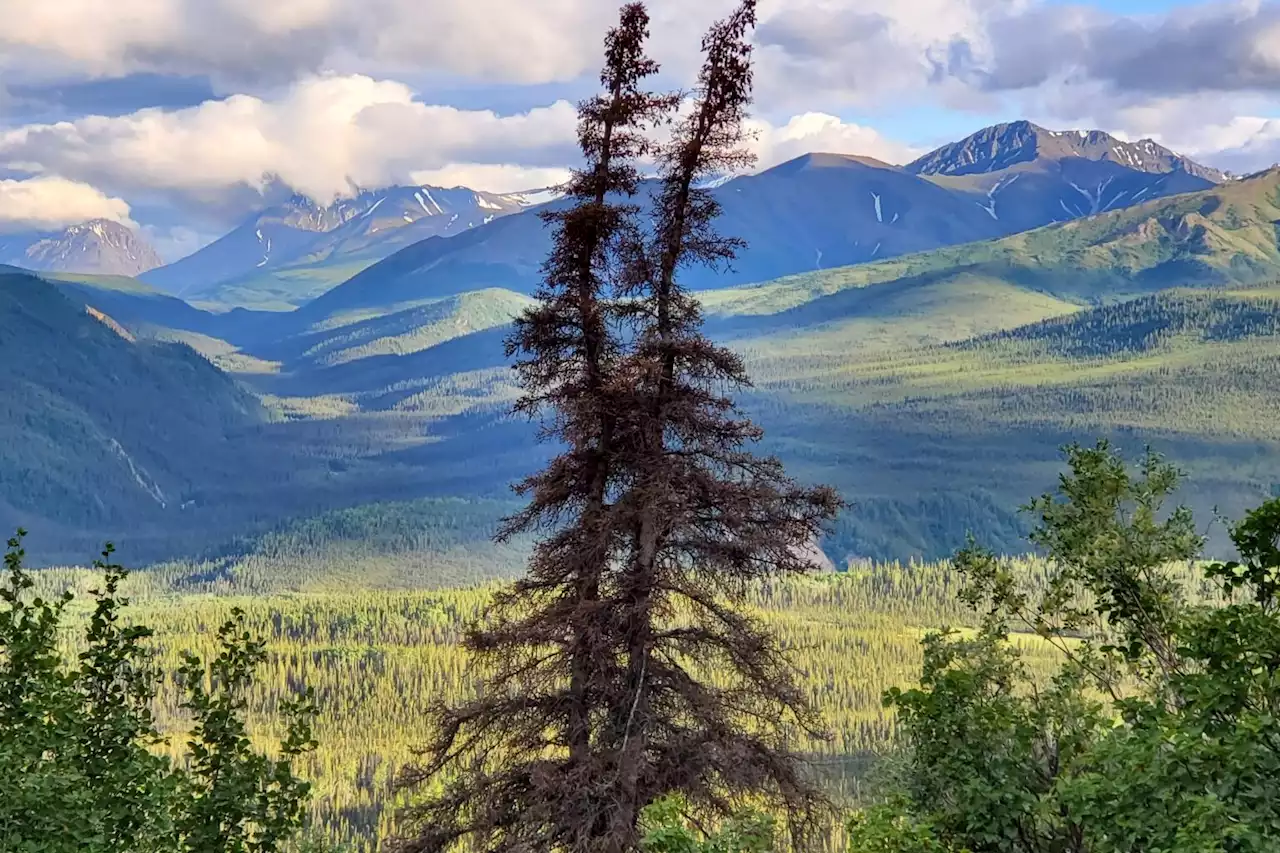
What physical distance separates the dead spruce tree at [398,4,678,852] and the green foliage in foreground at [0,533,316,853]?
3.88m

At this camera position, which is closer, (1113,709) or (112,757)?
(1113,709)

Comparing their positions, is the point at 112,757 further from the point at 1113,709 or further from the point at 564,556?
the point at 1113,709

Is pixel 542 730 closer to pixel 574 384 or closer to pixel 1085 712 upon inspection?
pixel 574 384

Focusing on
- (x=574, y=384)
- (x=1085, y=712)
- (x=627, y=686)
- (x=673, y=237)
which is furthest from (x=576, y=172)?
(x=1085, y=712)

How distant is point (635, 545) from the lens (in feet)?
70.7

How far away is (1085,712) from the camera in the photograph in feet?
56.3

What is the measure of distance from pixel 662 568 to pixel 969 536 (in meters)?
5.85

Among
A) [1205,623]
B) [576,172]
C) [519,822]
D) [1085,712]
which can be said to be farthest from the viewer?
[576,172]

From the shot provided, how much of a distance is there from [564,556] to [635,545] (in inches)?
61.5

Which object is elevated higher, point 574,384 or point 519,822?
point 574,384

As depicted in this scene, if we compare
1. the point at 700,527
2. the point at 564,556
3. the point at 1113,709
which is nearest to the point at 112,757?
the point at 564,556

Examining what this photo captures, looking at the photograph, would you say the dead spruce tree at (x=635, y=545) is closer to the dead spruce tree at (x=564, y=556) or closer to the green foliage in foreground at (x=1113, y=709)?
the dead spruce tree at (x=564, y=556)

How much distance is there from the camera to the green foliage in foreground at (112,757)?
14766mm

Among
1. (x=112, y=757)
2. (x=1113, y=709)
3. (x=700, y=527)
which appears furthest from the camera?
(x=700, y=527)
